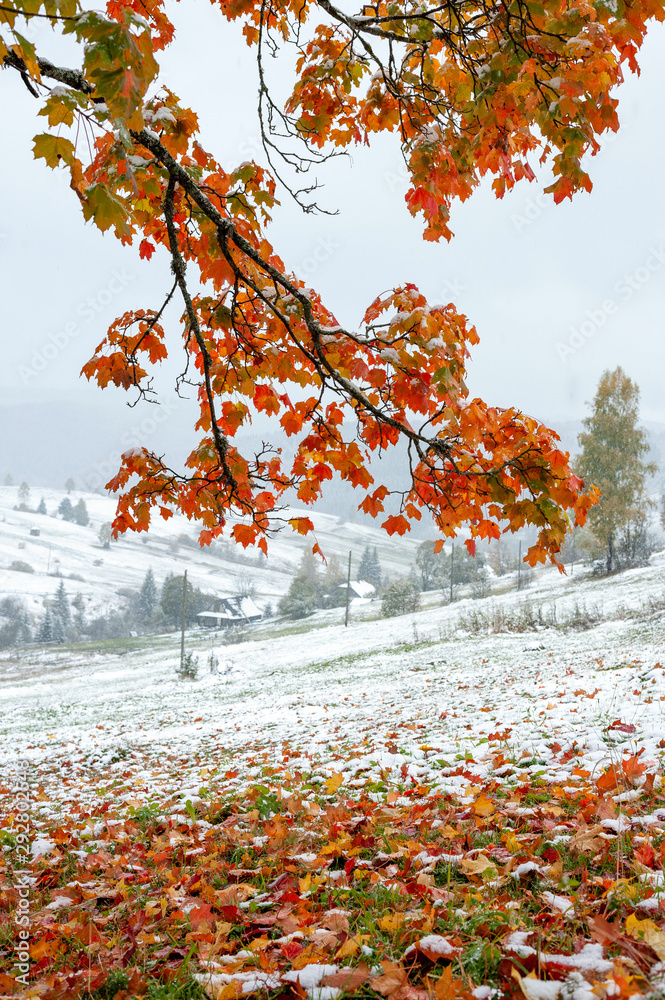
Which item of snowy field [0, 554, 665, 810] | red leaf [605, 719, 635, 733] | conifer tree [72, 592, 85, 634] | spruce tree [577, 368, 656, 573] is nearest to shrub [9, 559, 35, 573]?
conifer tree [72, 592, 85, 634]

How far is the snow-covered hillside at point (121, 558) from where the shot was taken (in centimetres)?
10400

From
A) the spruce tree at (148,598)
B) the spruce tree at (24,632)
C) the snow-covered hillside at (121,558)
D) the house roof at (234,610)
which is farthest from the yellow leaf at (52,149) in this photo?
the spruce tree at (148,598)

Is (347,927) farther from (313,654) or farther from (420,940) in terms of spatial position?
(313,654)

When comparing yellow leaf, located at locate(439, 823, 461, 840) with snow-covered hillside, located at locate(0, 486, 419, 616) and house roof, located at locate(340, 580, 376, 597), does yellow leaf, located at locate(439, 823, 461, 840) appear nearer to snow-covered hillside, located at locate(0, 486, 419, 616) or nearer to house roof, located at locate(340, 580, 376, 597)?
snow-covered hillside, located at locate(0, 486, 419, 616)

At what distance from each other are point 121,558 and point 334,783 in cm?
14097

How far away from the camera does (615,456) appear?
125 ft

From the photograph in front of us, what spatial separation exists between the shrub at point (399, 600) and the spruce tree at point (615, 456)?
18.0 meters

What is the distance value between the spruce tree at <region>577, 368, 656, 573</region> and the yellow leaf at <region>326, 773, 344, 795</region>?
123 feet

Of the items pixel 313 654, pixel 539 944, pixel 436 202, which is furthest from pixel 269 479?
pixel 313 654

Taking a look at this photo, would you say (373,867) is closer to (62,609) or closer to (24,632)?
(24,632)

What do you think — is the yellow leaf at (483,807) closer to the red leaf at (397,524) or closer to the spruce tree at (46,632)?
the red leaf at (397,524)

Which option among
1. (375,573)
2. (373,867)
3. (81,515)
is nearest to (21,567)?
(81,515)

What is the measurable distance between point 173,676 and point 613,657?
25.3 metres

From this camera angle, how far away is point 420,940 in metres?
1.88
